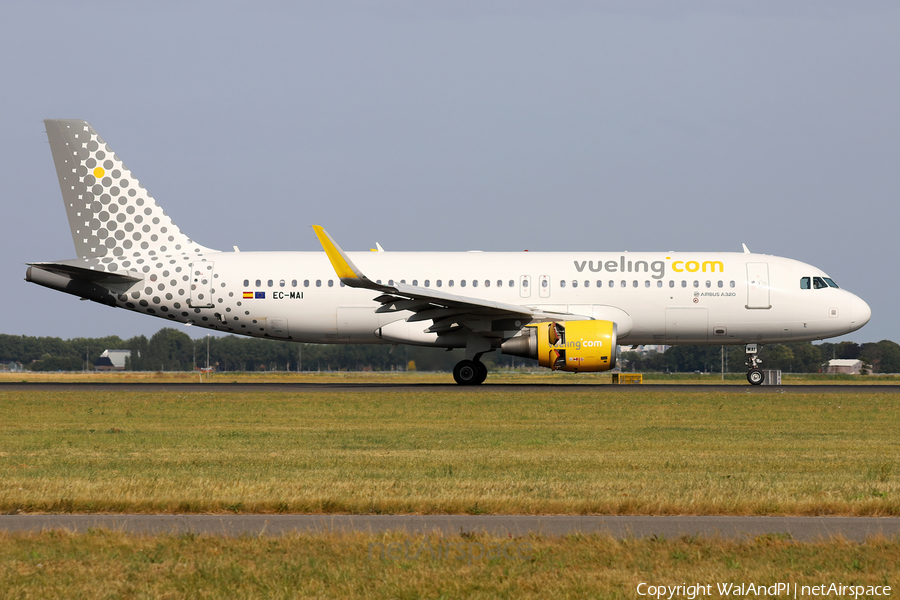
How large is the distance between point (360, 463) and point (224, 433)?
5001 mm

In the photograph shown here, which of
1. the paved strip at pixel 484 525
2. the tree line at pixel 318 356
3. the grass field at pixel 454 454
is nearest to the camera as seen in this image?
the paved strip at pixel 484 525

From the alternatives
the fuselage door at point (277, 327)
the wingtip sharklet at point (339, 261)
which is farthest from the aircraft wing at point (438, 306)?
the fuselage door at point (277, 327)

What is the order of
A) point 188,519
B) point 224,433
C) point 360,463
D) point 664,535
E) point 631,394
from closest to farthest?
point 664,535, point 188,519, point 360,463, point 224,433, point 631,394

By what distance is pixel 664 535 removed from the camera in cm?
805

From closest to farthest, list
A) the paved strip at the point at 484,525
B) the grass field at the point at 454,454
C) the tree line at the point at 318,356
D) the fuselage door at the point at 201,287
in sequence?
the paved strip at the point at 484,525 → the grass field at the point at 454,454 → the fuselage door at the point at 201,287 → the tree line at the point at 318,356

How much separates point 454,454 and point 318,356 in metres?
47.3

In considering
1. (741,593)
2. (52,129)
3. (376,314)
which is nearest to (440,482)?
(741,593)

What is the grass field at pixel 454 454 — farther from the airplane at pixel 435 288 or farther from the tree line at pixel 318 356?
the tree line at pixel 318 356

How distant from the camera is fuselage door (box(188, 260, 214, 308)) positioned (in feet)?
98.0

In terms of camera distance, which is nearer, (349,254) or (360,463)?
(360,463)

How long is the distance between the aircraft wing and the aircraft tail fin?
7.52 m

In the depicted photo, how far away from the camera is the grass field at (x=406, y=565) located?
21.3 feet

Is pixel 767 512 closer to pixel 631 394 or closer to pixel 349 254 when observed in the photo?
pixel 631 394

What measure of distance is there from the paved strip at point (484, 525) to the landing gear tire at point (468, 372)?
2031 cm
